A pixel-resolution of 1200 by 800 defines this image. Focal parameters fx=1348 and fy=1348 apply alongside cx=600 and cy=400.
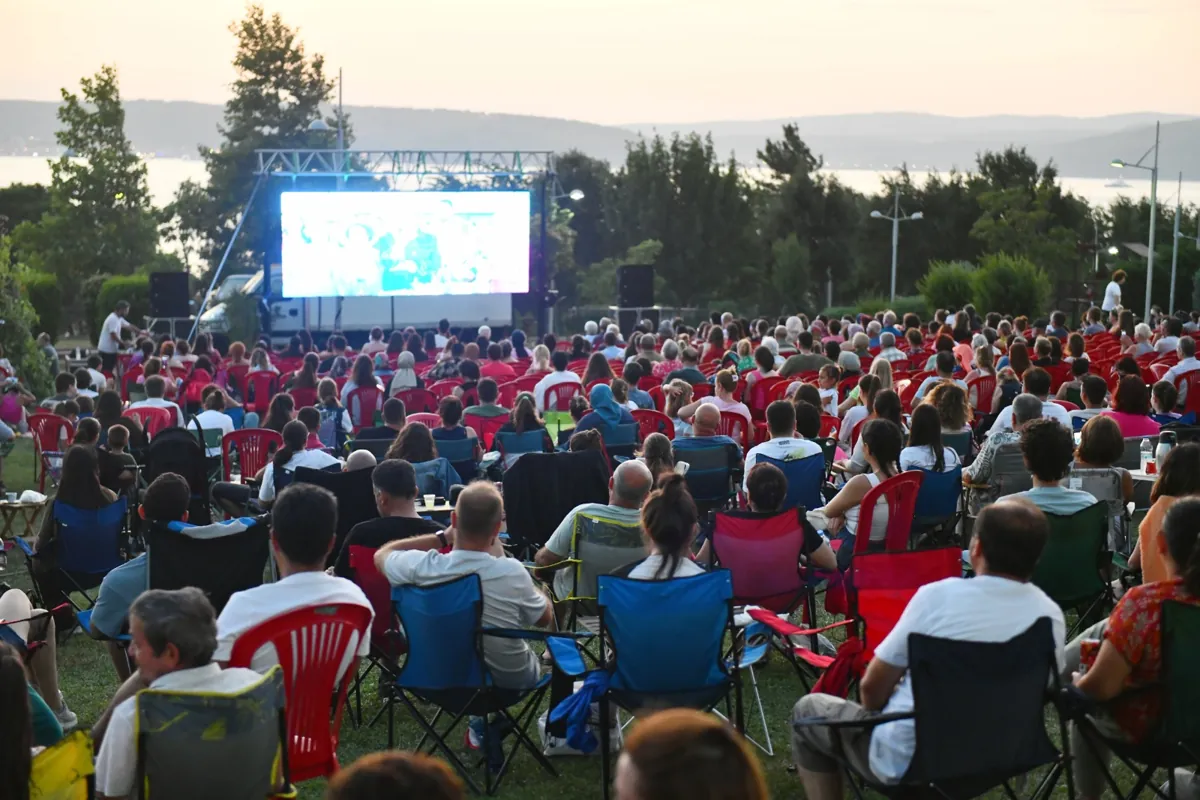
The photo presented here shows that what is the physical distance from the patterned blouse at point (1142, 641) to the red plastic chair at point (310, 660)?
2.12 metres

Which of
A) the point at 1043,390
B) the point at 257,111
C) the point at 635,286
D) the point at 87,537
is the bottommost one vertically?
the point at 87,537

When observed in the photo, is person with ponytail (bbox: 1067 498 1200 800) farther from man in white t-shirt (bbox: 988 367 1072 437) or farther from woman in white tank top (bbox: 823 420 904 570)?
man in white t-shirt (bbox: 988 367 1072 437)

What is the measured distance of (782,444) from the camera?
6723 millimetres

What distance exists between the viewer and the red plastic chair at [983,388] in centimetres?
1041

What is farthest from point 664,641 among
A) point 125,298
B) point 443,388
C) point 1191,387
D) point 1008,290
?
point 125,298

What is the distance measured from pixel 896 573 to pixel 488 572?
1.36 m

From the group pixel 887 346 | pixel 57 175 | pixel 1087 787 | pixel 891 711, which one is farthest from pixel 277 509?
pixel 57 175

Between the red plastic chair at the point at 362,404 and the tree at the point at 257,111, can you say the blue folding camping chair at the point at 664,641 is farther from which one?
the tree at the point at 257,111

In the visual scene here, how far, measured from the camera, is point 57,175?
39.2m

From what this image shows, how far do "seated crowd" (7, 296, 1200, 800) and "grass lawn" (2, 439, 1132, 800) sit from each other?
0.41 ft

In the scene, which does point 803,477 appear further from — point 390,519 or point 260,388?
point 260,388

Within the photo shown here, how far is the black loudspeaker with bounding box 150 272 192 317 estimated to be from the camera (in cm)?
2300

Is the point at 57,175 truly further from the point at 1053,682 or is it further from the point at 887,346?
the point at 1053,682

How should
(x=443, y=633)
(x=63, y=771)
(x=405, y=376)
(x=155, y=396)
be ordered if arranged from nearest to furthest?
(x=63, y=771) → (x=443, y=633) → (x=155, y=396) → (x=405, y=376)
